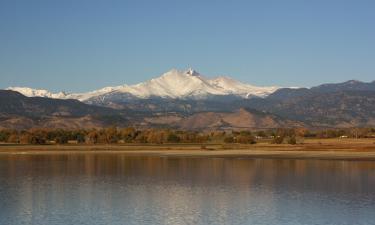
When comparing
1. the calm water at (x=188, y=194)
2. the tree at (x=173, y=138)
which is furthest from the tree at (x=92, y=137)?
the calm water at (x=188, y=194)

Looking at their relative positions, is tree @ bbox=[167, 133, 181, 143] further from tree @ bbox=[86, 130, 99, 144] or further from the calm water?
the calm water

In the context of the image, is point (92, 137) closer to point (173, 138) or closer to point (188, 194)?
point (173, 138)

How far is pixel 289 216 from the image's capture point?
3928cm

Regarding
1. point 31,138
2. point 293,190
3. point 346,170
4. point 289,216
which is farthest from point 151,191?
point 31,138

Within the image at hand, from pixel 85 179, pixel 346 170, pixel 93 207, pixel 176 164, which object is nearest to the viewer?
pixel 93 207

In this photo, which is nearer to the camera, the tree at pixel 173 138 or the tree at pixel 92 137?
the tree at pixel 173 138

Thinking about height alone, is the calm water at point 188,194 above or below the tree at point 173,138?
below

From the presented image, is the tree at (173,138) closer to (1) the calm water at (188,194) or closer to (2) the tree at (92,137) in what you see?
(2) the tree at (92,137)

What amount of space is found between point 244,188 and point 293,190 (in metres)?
4.18

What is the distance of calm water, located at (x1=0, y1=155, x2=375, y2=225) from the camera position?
3881cm

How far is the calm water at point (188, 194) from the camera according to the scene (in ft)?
127

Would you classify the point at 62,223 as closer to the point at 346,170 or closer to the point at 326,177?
the point at 326,177

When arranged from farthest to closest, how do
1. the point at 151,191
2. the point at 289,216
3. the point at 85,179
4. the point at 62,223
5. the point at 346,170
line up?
1. the point at 346,170
2. the point at 85,179
3. the point at 151,191
4. the point at 289,216
5. the point at 62,223

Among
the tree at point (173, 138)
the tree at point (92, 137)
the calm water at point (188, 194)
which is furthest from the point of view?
the tree at point (92, 137)
